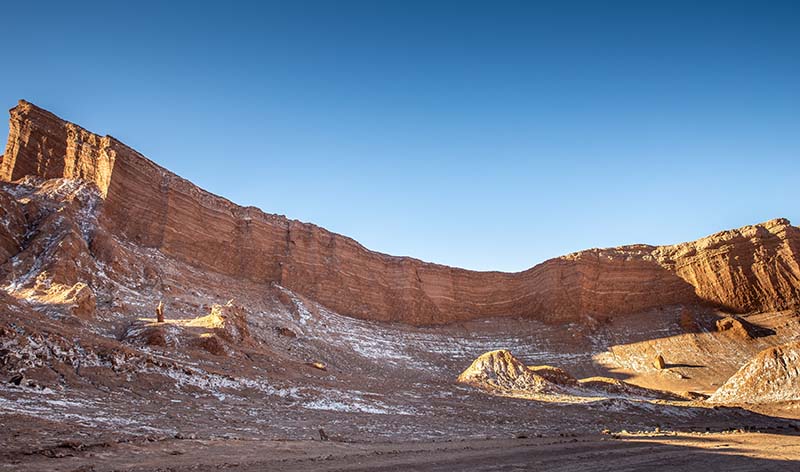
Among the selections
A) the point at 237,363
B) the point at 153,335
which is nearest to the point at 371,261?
the point at 237,363

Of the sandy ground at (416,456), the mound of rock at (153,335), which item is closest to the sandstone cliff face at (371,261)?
the mound of rock at (153,335)

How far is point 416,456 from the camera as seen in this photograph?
11898 millimetres

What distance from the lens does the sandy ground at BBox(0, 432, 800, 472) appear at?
8.89 m

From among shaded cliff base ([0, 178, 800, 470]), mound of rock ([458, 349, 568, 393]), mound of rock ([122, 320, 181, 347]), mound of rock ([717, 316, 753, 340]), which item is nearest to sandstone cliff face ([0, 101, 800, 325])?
shaded cliff base ([0, 178, 800, 470])

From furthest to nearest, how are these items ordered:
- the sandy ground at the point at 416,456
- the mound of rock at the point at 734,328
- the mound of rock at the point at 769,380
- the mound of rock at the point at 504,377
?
the mound of rock at the point at 734,328, the mound of rock at the point at 504,377, the mound of rock at the point at 769,380, the sandy ground at the point at 416,456

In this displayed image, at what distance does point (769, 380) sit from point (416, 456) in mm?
36726

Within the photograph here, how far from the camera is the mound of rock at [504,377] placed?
119 ft

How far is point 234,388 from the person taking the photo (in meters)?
21.2

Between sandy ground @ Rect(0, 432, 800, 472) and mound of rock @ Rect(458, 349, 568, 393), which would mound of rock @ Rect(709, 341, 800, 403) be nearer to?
mound of rock @ Rect(458, 349, 568, 393)

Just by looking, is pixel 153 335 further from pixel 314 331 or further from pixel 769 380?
pixel 769 380

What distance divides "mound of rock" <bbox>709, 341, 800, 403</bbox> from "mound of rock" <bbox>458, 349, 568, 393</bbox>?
1306 cm

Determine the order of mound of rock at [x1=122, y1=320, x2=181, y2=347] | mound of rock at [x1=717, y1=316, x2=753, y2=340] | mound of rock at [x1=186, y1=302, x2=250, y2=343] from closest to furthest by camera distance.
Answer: mound of rock at [x1=122, y1=320, x2=181, y2=347] < mound of rock at [x1=186, y1=302, x2=250, y2=343] < mound of rock at [x1=717, y1=316, x2=753, y2=340]

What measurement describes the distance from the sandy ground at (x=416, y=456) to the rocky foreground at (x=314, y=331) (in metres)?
0.16

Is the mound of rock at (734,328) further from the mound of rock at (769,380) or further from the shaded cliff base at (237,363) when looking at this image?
the mound of rock at (769,380)
